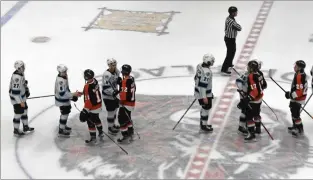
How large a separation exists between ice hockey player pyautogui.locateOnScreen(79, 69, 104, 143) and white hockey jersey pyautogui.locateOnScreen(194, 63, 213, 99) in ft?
3.47

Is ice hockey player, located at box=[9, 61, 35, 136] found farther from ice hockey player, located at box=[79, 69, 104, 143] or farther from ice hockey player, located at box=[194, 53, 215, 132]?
ice hockey player, located at box=[194, 53, 215, 132]

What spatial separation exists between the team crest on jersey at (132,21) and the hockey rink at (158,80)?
16mm

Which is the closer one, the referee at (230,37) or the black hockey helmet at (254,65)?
the black hockey helmet at (254,65)

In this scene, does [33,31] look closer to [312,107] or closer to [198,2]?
[198,2]

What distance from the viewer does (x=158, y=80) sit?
892 centimetres

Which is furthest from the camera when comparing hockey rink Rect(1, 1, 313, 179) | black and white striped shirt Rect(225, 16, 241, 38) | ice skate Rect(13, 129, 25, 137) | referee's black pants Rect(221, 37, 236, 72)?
referee's black pants Rect(221, 37, 236, 72)

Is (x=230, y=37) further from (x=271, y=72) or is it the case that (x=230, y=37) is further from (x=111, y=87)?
(x=111, y=87)

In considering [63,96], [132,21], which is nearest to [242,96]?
[63,96]

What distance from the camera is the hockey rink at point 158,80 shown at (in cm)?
691

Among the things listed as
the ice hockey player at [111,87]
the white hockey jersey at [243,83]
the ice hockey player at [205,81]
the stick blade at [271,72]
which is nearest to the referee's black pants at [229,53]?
the stick blade at [271,72]

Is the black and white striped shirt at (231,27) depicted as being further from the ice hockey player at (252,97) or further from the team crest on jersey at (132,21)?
the ice hockey player at (252,97)

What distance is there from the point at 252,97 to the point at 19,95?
248 centimetres

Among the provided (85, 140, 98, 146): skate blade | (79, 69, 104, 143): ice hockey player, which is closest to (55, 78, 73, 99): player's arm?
(79, 69, 104, 143): ice hockey player

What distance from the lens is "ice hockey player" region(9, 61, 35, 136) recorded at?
23.7ft
